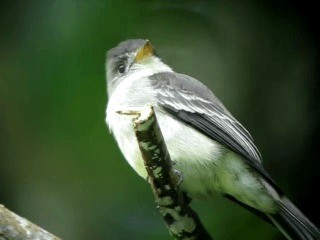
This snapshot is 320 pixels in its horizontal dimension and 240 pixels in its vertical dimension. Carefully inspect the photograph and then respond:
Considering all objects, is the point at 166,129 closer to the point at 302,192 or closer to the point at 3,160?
the point at 302,192

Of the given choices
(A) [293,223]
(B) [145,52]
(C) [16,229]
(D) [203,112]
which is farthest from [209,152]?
(C) [16,229]

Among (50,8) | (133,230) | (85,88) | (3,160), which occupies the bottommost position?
(133,230)

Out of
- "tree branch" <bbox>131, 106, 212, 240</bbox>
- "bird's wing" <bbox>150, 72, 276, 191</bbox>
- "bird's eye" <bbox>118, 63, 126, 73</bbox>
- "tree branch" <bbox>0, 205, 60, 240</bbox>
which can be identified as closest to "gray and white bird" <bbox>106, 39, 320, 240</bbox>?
"bird's wing" <bbox>150, 72, 276, 191</bbox>

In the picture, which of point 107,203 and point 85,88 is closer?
point 85,88

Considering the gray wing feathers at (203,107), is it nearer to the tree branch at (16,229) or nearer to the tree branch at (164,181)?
the tree branch at (164,181)

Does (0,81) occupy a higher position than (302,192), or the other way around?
(0,81)

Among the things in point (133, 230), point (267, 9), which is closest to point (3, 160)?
point (133, 230)
